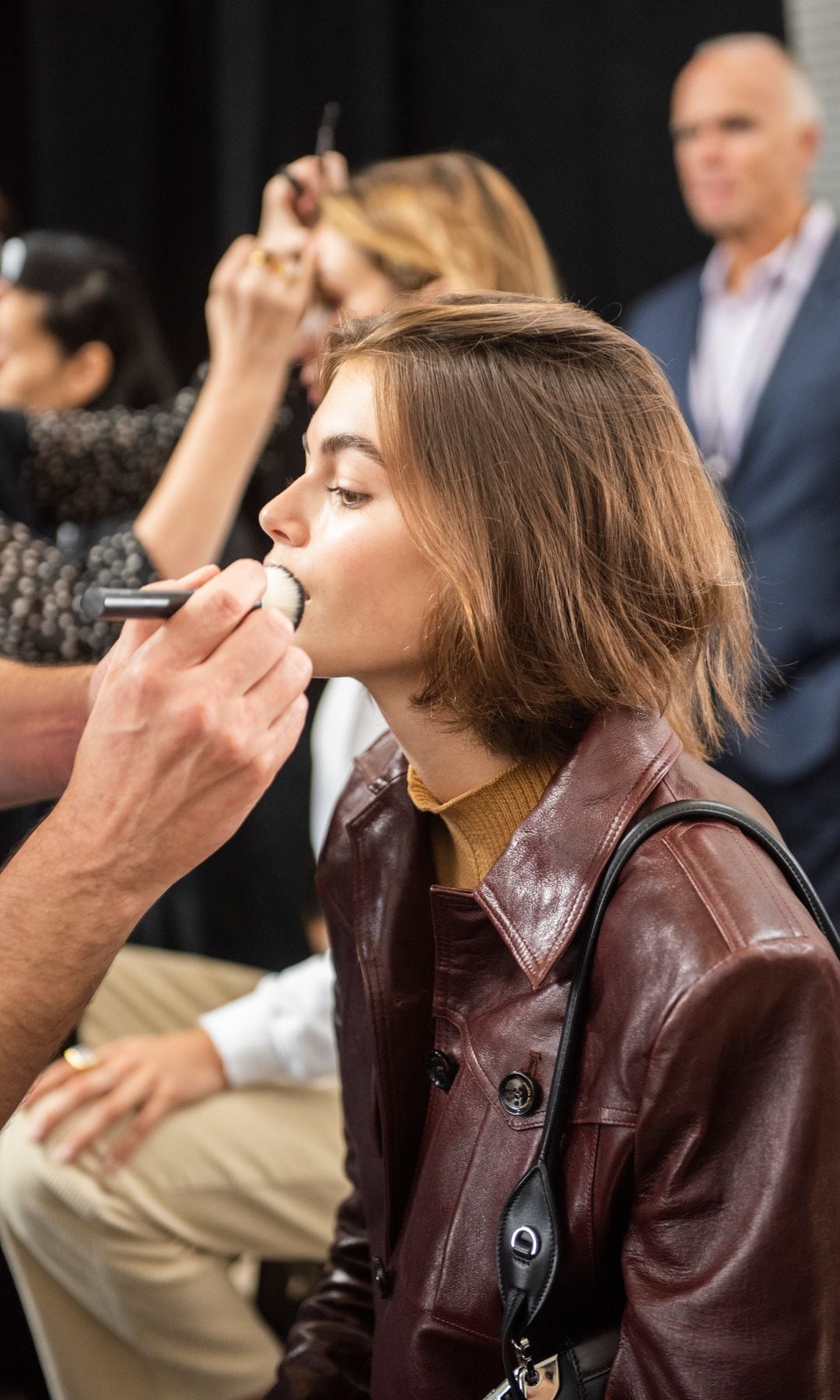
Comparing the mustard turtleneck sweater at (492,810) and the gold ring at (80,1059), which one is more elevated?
the mustard turtleneck sweater at (492,810)

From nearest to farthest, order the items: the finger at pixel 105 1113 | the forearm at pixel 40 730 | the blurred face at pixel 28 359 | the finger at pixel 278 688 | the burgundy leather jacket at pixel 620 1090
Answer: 1. the burgundy leather jacket at pixel 620 1090
2. the finger at pixel 278 688
3. the forearm at pixel 40 730
4. the finger at pixel 105 1113
5. the blurred face at pixel 28 359

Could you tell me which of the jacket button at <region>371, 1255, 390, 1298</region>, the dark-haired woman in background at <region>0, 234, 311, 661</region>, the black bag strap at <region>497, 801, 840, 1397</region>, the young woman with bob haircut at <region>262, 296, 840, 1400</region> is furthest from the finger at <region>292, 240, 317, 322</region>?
the jacket button at <region>371, 1255, 390, 1298</region>

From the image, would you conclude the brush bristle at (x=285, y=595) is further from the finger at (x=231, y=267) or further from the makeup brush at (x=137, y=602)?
the finger at (x=231, y=267)

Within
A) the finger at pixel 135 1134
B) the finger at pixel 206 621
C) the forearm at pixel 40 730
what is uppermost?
the finger at pixel 206 621

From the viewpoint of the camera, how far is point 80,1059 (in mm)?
1688

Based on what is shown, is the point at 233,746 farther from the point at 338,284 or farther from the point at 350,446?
the point at 338,284

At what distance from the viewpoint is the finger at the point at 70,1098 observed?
1.61 m

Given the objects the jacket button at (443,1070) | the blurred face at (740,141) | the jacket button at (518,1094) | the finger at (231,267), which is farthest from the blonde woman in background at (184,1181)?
the blurred face at (740,141)

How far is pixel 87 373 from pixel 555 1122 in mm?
1882

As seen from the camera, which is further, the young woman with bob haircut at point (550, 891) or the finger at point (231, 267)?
the finger at point (231, 267)

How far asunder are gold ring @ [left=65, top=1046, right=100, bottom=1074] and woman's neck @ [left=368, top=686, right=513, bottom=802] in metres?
0.76

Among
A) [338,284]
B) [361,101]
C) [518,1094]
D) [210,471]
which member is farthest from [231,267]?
[361,101]

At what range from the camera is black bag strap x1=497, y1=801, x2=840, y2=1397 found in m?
0.92

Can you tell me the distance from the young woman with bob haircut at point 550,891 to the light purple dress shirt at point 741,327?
5.23 ft
